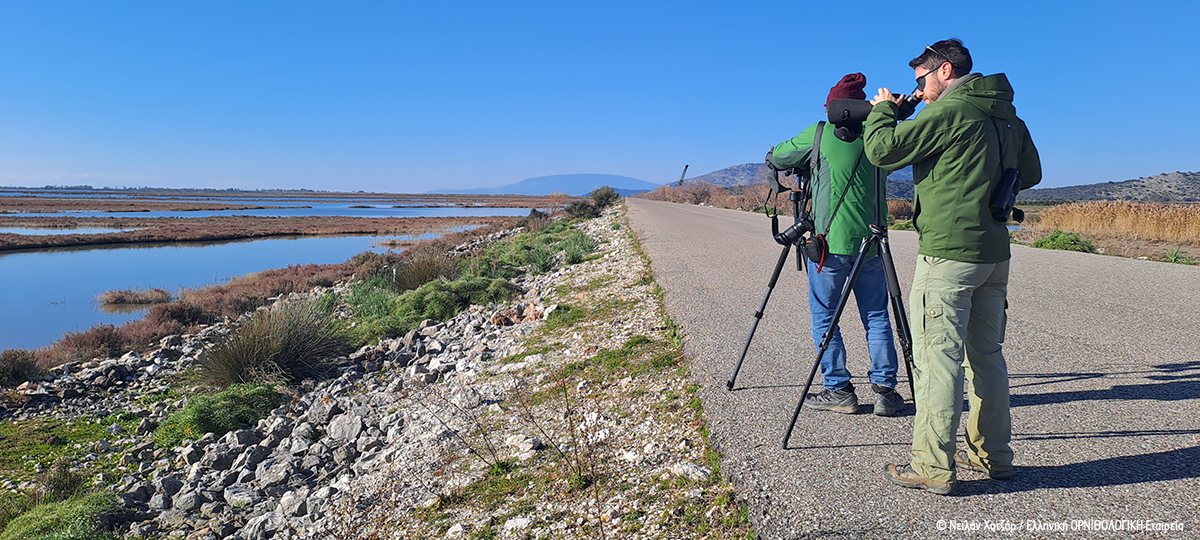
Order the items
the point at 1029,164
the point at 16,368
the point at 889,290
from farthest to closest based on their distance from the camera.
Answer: the point at 16,368
the point at 889,290
the point at 1029,164

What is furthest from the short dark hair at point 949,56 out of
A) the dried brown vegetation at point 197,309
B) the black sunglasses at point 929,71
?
the dried brown vegetation at point 197,309

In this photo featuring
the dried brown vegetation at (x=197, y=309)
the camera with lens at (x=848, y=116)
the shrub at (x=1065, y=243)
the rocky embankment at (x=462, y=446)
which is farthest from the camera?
the shrub at (x=1065, y=243)

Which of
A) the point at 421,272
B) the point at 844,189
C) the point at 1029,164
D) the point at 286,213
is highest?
the point at 1029,164

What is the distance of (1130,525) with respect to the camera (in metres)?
2.64

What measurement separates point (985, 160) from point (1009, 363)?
10.1 feet

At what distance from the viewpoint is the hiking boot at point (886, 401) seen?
12.6 ft

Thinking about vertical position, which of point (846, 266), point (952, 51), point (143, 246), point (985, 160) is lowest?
point (143, 246)

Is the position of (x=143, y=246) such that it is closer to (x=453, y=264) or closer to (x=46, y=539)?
(x=453, y=264)

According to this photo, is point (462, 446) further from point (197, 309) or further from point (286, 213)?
point (286, 213)

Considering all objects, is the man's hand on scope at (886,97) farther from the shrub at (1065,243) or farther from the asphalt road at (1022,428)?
the shrub at (1065,243)

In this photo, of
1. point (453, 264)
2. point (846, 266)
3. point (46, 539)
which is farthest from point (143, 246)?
point (846, 266)

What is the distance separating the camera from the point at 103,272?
26.3 m

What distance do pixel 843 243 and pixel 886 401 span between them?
1.02m

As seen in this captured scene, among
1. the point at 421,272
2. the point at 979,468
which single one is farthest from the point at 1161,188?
the point at 979,468
